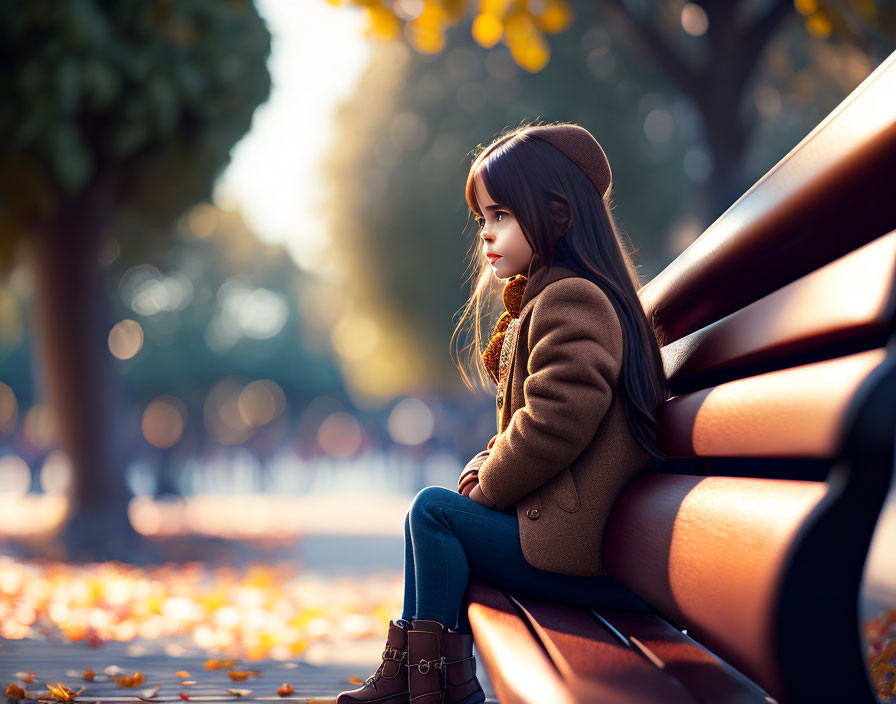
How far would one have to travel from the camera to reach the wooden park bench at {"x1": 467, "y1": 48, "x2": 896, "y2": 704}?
3.51 feet

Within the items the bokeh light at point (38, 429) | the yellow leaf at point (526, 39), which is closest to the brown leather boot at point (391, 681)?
the yellow leaf at point (526, 39)

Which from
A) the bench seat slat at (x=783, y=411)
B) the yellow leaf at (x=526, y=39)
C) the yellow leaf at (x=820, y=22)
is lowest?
the bench seat slat at (x=783, y=411)

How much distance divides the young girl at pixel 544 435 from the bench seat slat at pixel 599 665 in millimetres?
182

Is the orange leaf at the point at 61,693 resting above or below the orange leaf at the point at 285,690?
above

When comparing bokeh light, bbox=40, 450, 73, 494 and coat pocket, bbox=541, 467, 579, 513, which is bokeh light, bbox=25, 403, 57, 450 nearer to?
bokeh light, bbox=40, 450, 73, 494

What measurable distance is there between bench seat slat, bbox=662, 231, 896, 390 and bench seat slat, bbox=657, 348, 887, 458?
41mm

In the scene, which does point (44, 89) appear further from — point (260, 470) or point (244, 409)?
point (244, 409)

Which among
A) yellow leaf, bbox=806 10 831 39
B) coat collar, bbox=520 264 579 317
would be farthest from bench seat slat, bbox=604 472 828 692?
yellow leaf, bbox=806 10 831 39

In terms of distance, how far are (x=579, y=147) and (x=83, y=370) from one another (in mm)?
8031

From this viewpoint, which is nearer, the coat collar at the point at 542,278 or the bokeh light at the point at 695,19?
the coat collar at the point at 542,278

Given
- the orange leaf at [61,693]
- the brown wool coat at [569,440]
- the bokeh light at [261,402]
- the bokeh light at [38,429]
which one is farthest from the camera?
the bokeh light at [261,402]

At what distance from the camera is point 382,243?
17.6m

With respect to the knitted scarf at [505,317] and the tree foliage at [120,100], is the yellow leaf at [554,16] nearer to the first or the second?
the tree foliage at [120,100]

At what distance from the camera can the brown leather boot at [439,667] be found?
2023 millimetres
